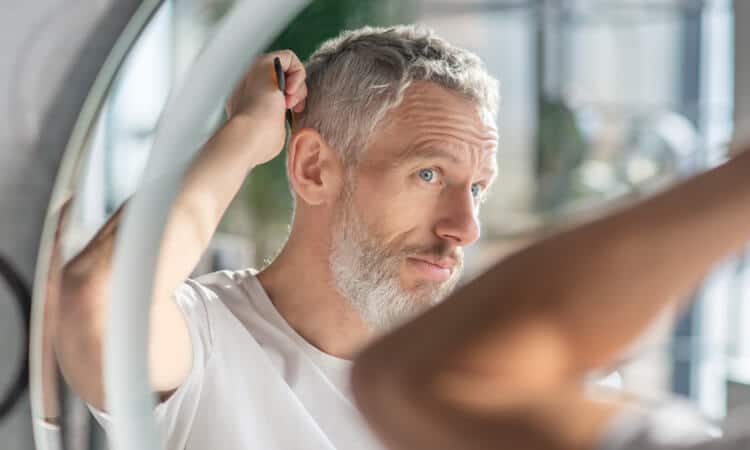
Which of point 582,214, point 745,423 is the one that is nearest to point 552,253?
point 745,423

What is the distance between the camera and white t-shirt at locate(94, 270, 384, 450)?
745 millimetres

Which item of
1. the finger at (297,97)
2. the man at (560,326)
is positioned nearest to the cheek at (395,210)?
the finger at (297,97)

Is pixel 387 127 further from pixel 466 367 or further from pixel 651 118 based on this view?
pixel 466 367

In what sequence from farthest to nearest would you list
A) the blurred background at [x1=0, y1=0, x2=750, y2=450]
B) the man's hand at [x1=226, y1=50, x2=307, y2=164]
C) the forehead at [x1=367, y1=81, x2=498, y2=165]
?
the forehead at [x1=367, y1=81, x2=498, y2=165], the man's hand at [x1=226, y1=50, x2=307, y2=164], the blurred background at [x1=0, y1=0, x2=750, y2=450]

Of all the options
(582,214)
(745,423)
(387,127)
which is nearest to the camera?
(745,423)

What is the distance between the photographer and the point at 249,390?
2.51 ft

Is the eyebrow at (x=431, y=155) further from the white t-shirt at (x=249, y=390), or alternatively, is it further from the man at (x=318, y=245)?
the white t-shirt at (x=249, y=390)

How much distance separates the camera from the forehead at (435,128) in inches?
32.3

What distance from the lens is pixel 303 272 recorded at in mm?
868

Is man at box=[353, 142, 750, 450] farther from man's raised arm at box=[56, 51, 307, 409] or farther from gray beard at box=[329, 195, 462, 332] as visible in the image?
gray beard at box=[329, 195, 462, 332]

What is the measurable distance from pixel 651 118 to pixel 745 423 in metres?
0.23

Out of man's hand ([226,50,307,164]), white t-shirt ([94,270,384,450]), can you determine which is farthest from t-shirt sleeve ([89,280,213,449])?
man's hand ([226,50,307,164])

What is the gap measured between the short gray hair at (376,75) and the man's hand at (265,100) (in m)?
0.07

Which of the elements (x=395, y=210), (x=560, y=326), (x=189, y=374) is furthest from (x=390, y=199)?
(x=560, y=326)
